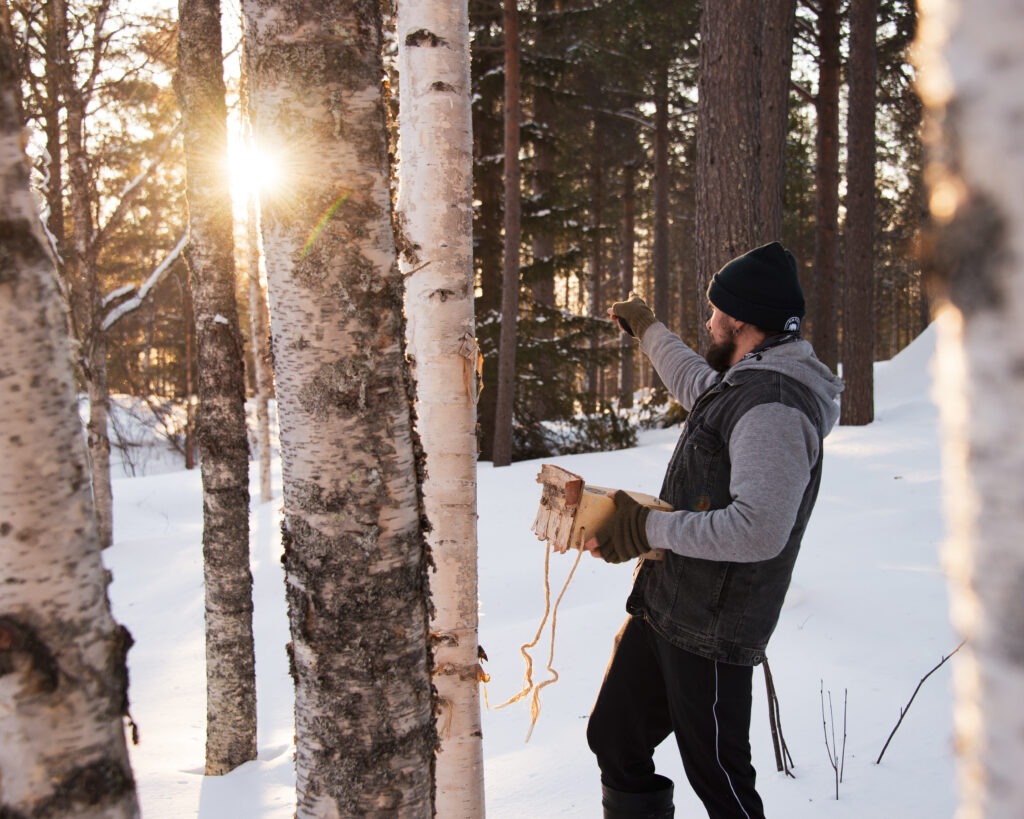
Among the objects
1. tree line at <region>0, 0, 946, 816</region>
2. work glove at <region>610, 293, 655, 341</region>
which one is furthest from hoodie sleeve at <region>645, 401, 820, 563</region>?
work glove at <region>610, 293, 655, 341</region>

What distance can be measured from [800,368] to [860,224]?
10740mm

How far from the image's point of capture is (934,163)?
0.35m

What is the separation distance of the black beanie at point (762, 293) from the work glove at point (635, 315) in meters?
0.69

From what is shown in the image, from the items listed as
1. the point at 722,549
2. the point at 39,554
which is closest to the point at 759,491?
the point at 722,549

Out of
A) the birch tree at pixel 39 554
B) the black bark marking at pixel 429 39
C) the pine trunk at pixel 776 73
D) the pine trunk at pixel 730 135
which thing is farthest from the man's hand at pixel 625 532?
the pine trunk at pixel 776 73

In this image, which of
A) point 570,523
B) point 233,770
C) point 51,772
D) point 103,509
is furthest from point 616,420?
point 51,772

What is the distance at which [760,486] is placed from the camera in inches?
83.0

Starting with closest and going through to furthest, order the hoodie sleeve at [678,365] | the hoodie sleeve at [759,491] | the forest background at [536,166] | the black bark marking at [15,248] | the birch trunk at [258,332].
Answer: the black bark marking at [15,248] → the hoodie sleeve at [759,491] → the hoodie sleeve at [678,365] → the forest background at [536,166] → the birch trunk at [258,332]

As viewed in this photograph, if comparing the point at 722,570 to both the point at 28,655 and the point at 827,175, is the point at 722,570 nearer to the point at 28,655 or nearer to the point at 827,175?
the point at 28,655

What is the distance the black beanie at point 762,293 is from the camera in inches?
94.1

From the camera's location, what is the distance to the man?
215cm

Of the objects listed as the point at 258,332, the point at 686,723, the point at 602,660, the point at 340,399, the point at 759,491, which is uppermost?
the point at 258,332

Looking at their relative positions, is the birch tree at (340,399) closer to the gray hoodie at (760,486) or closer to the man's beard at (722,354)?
the gray hoodie at (760,486)

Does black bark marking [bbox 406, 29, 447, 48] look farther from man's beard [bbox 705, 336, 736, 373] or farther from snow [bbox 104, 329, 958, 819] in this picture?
snow [bbox 104, 329, 958, 819]
